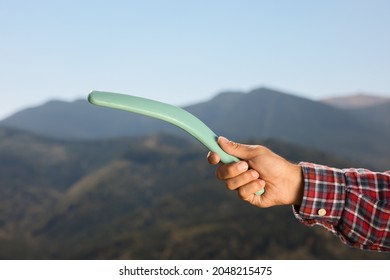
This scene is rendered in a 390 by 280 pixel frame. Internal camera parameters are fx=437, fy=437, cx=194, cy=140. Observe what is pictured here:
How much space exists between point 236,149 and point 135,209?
53450 millimetres

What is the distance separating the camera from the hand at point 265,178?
7.54ft

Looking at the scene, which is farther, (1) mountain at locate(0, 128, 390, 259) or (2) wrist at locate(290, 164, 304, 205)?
(1) mountain at locate(0, 128, 390, 259)

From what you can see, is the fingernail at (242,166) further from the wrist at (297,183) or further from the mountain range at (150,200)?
the mountain range at (150,200)

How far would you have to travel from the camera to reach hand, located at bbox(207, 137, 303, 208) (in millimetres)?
2299

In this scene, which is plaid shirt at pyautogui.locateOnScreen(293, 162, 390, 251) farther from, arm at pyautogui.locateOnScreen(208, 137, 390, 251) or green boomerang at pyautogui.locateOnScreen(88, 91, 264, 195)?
green boomerang at pyautogui.locateOnScreen(88, 91, 264, 195)

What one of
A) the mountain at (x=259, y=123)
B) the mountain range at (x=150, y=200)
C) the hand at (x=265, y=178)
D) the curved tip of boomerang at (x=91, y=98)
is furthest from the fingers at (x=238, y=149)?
the mountain at (x=259, y=123)

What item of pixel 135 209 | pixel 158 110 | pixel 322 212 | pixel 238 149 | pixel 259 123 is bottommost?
pixel 259 123

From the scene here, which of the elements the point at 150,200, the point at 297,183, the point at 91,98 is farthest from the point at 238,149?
the point at 150,200

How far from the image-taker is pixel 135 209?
54469 mm

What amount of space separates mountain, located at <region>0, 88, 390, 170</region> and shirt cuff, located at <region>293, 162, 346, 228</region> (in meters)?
93.6

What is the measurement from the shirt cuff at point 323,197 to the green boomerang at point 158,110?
1.84 feet

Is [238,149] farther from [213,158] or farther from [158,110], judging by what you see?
[158,110]

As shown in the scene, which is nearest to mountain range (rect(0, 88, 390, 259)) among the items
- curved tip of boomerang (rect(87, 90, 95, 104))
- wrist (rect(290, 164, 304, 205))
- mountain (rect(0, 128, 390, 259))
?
mountain (rect(0, 128, 390, 259))

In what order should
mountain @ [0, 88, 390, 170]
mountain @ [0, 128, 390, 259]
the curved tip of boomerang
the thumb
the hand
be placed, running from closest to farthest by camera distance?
the curved tip of boomerang → the thumb → the hand → mountain @ [0, 128, 390, 259] → mountain @ [0, 88, 390, 170]
